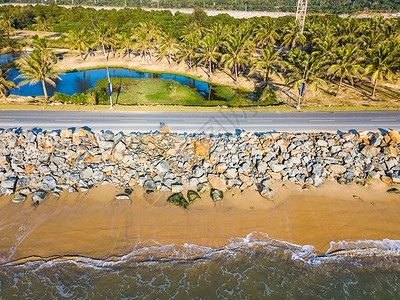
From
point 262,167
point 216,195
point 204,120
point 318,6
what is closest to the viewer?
point 216,195

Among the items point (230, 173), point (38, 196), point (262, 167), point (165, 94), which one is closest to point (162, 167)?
point (230, 173)

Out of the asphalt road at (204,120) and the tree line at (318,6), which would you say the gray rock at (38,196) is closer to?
the asphalt road at (204,120)

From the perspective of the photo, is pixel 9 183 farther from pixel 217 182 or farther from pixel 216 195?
pixel 217 182

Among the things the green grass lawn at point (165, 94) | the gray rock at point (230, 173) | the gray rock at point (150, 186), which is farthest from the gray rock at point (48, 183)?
the green grass lawn at point (165, 94)

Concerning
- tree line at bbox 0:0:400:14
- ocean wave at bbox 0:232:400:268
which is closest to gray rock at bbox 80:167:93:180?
ocean wave at bbox 0:232:400:268

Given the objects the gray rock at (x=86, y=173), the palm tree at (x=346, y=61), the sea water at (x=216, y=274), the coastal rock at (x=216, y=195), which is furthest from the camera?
the palm tree at (x=346, y=61)

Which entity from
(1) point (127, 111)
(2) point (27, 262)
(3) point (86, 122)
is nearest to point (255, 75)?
(1) point (127, 111)
